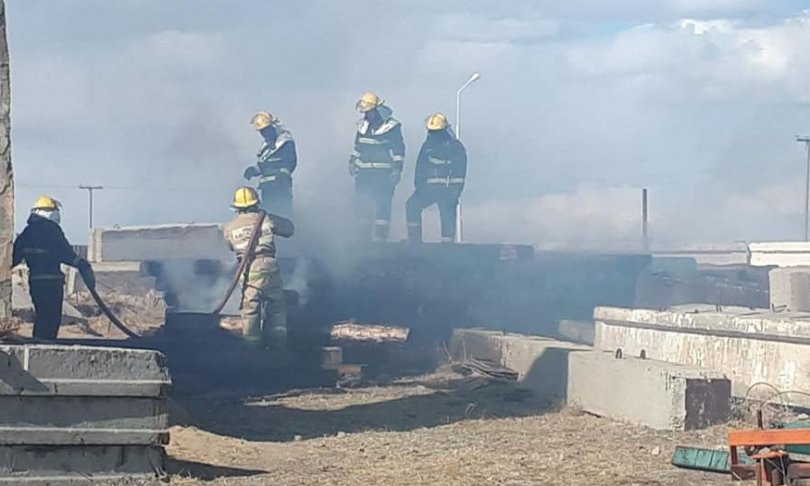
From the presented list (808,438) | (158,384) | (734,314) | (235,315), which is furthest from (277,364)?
(808,438)

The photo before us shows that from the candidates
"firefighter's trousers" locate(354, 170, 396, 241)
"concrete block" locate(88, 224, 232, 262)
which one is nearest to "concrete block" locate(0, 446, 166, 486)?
"firefighter's trousers" locate(354, 170, 396, 241)

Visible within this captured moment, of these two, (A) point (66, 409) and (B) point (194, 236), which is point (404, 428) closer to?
(A) point (66, 409)

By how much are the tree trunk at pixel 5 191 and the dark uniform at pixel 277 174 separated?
11.5 metres

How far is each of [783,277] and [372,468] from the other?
9.91 meters

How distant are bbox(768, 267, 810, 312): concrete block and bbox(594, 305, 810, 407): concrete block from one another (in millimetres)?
4095

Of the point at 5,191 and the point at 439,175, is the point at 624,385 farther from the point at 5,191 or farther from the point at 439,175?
the point at 439,175

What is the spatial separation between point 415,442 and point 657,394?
1.97 metres

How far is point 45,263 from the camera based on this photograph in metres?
13.6

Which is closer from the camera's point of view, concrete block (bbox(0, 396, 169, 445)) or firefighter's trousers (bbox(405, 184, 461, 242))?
concrete block (bbox(0, 396, 169, 445))

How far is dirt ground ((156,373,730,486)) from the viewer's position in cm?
797

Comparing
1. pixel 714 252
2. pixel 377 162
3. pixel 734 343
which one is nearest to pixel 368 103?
pixel 377 162

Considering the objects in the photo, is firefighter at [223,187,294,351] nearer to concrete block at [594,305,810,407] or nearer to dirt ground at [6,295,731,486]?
dirt ground at [6,295,731,486]


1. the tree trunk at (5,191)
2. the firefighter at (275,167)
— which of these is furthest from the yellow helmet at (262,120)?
the tree trunk at (5,191)

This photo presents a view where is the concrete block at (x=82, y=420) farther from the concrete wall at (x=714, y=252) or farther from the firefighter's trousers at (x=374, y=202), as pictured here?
the concrete wall at (x=714, y=252)
